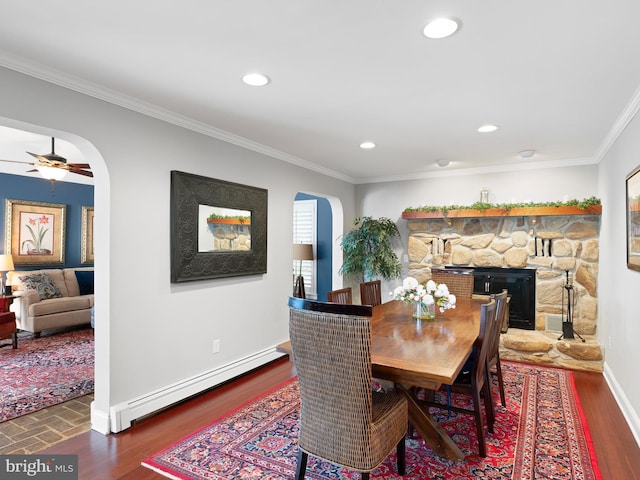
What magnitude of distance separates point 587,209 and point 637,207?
5.93ft

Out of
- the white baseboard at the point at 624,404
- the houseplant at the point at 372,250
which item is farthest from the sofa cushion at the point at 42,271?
the white baseboard at the point at 624,404

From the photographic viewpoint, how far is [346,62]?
216cm

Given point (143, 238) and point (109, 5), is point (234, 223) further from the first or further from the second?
point (109, 5)

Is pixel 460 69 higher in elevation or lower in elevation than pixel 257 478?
higher

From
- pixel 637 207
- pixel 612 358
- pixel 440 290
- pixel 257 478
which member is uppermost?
pixel 637 207

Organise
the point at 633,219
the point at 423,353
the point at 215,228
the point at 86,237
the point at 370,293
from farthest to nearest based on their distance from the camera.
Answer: the point at 86,237 → the point at 370,293 → the point at 215,228 → the point at 633,219 → the point at 423,353

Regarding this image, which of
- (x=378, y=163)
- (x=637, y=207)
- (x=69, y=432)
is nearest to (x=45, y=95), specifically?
(x=69, y=432)

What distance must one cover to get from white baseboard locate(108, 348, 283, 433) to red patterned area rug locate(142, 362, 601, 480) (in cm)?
48

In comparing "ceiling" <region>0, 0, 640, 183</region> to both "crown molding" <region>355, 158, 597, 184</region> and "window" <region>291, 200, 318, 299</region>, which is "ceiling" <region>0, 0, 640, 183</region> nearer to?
"crown molding" <region>355, 158, 597, 184</region>

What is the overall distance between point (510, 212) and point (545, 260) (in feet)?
2.36

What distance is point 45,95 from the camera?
232cm

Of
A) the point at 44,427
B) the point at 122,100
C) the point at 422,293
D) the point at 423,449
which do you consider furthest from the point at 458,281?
the point at 44,427

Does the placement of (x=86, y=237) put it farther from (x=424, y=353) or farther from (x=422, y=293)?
(x=424, y=353)

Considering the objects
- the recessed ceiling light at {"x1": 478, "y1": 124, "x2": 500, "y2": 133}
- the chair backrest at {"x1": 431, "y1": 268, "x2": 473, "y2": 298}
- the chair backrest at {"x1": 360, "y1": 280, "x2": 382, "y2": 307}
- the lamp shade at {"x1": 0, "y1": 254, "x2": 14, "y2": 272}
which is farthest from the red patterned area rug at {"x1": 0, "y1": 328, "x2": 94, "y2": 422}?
the recessed ceiling light at {"x1": 478, "y1": 124, "x2": 500, "y2": 133}
